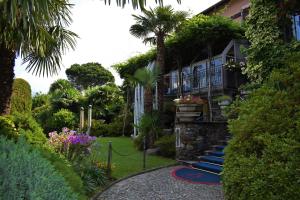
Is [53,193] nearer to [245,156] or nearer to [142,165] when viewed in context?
[245,156]

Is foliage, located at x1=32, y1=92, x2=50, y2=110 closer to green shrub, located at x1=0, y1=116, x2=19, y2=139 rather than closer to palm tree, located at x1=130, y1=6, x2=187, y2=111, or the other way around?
palm tree, located at x1=130, y1=6, x2=187, y2=111

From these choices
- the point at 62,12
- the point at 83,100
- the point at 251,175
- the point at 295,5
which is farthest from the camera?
the point at 83,100

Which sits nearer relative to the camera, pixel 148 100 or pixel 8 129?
pixel 8 129

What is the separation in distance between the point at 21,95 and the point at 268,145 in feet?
41.6

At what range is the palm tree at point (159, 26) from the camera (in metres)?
14.6

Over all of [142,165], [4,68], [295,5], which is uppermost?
[295,5]

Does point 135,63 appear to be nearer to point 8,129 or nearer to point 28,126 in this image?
point 28,126

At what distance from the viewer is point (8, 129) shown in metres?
5.59

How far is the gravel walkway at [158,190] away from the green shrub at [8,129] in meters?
2.27

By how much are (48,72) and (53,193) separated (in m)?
7.13

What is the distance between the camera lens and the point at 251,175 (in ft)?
12.8

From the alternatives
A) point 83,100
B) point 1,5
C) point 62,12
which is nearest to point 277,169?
point 1,5

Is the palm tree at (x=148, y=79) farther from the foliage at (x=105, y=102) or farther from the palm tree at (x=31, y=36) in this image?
the foliage at (x=105, y=102)

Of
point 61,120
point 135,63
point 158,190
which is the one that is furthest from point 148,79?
point 61,120
